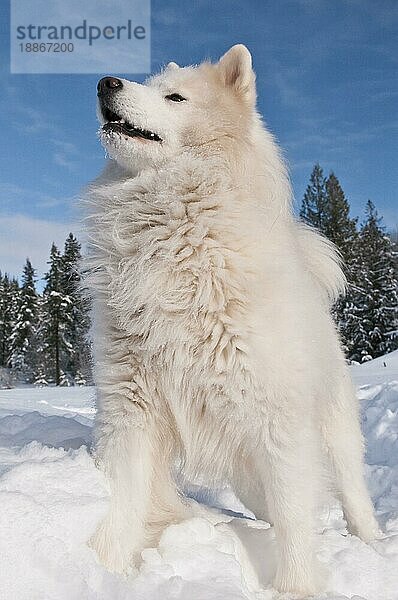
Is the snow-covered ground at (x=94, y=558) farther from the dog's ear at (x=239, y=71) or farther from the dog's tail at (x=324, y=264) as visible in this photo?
the dog's ear at (x=239, y=71)

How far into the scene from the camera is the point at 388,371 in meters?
12.4

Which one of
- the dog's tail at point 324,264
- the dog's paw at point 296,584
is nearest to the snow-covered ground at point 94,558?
the dog's paw at point 296,584

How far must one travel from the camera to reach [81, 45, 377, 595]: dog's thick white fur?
2.87 metres

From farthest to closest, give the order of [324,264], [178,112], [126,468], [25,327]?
[25,327]
[324,264]
[178,112]
[126,468]

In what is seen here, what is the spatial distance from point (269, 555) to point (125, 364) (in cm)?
127

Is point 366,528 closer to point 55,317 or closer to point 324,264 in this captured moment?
point 324,264

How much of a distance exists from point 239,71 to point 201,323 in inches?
61.6

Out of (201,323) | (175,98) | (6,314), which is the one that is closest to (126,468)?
(201,323)

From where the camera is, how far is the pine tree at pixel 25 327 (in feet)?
146

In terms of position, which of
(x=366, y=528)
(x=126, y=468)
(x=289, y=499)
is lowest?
(x=366, y=528)

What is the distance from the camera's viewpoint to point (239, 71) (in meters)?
3.47

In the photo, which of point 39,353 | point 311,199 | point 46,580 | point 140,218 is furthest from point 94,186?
point 39,353

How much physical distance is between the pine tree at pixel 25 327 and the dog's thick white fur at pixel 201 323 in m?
42.7

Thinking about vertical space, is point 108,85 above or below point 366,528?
above
